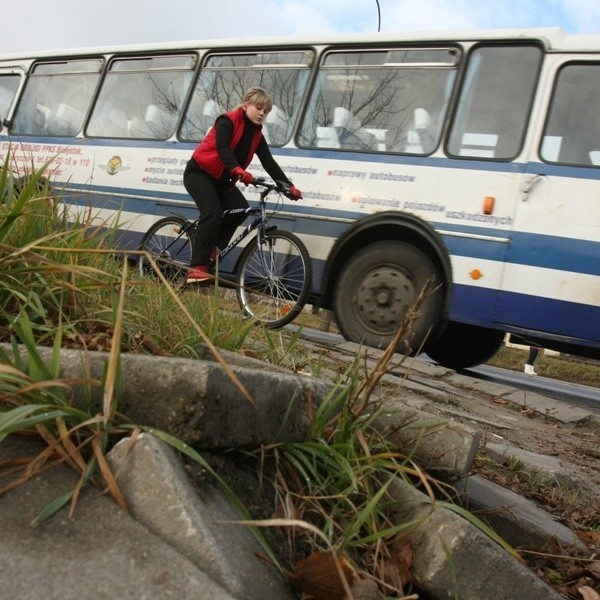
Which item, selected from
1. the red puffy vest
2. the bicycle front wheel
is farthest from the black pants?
the bicycle front wheel

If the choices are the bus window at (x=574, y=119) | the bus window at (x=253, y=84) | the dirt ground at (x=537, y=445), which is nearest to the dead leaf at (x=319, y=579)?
the dirt ground at (x=537, y=445)

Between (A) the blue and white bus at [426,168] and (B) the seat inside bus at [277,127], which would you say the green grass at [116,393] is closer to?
(A) the blue and white bus at [426,168]

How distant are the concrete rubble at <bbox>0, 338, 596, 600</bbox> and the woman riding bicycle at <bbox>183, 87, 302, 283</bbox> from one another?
197 inches

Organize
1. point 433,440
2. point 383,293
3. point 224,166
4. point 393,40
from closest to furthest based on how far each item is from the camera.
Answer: point 433,440, point 224,166, point 383,293, point 393,40

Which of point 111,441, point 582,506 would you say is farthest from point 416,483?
point 582,506

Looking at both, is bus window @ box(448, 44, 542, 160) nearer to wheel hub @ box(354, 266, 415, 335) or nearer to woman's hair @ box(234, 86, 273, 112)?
wheel hub @ box(354, 266, 415, 335)

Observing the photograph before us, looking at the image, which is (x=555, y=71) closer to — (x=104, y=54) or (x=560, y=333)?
(x=560, y=333)

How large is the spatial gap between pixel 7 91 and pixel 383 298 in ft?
21.9

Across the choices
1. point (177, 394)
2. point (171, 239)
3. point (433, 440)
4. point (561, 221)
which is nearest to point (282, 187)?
point (171, 239)

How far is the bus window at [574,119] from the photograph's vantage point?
7.34 m

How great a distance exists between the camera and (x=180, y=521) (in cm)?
162

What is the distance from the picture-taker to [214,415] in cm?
188

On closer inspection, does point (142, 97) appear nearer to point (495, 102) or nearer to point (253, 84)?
point (253, 84)

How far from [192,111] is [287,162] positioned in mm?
1588
